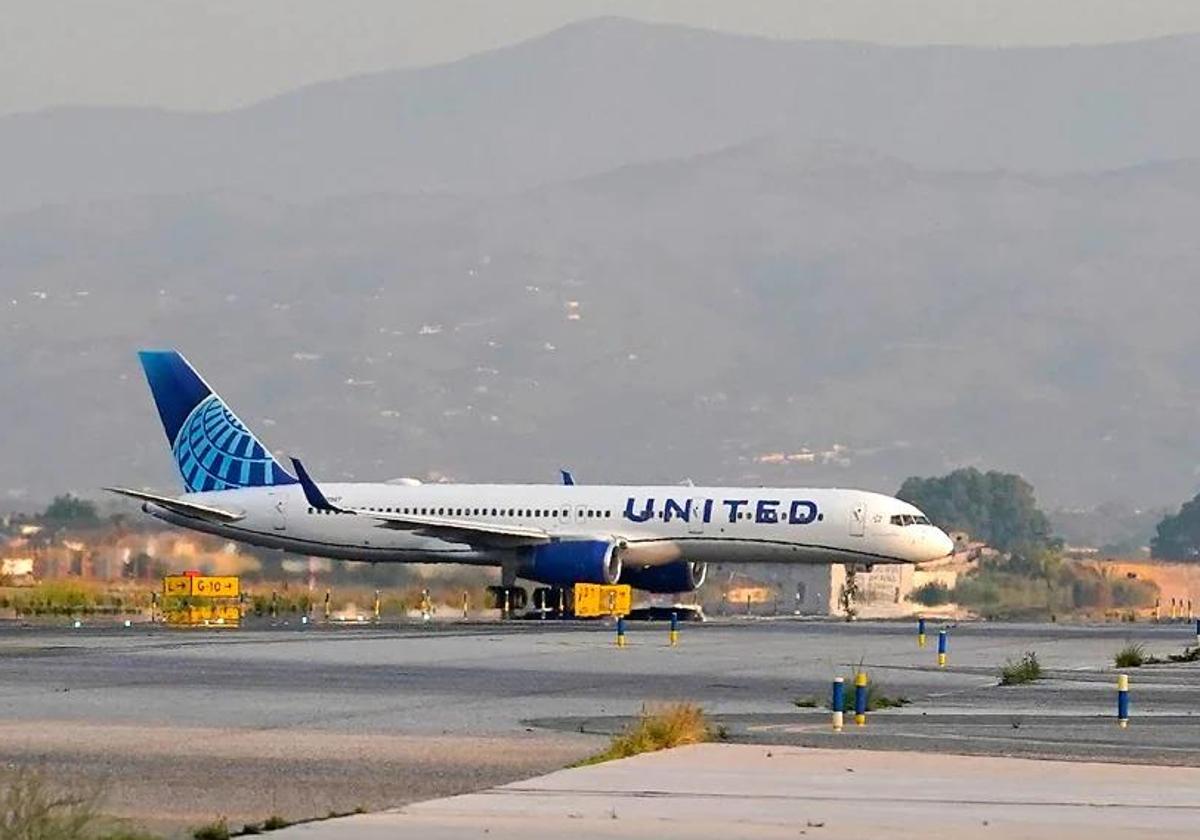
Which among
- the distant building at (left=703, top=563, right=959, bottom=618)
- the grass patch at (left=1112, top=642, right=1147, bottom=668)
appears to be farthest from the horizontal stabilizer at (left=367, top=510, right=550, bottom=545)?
the grass patch at (left=1112, top=642, right=1147, bottom=668)

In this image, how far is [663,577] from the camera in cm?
7338

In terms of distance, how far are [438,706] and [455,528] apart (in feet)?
124

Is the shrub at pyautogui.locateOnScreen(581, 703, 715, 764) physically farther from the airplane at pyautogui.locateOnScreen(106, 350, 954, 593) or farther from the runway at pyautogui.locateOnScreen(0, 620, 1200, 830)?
the airplane at pyautogui.locateOnScreen(106, 350, 954, 593)

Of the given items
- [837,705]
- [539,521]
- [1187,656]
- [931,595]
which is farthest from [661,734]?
[931,595]

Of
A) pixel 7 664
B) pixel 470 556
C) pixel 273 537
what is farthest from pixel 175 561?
pixel 7 664

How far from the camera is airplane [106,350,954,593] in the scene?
6950cm

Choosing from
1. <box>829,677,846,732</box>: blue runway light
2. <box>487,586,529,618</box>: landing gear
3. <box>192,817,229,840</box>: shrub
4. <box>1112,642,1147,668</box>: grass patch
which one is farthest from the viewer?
<box>487,586,529,618</box>: landing gear

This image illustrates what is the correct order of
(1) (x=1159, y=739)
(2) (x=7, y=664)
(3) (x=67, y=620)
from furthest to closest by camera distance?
(3) (x=67, y=620), (2) (x=7, y=664), (1) (x=1159, y=739)

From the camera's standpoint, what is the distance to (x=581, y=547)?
6956 cm

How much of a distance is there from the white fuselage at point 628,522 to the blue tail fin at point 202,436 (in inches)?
50.0

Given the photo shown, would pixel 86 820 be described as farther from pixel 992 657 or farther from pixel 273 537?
pixel 273 537

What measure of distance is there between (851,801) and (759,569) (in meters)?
62.9

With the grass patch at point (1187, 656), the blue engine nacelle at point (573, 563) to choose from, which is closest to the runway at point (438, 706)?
the grass patch at point (1187, 656)

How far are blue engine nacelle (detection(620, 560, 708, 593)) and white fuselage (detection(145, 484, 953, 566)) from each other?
1.53 metres
